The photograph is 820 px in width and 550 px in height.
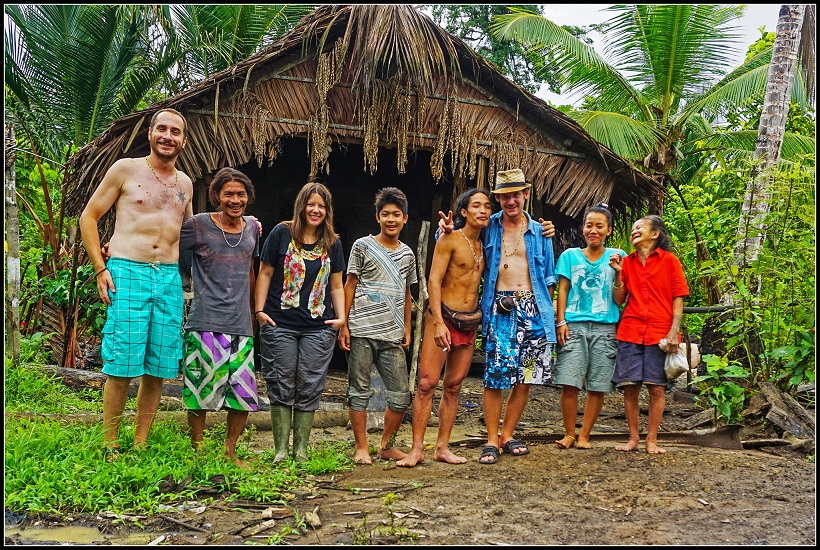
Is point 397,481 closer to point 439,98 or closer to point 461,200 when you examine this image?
point 461,200

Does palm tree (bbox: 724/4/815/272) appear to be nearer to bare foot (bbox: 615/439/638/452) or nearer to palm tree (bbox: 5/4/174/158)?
bare foot (bbox: 615/439/638/452)

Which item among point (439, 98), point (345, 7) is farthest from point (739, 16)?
point (345, 7)

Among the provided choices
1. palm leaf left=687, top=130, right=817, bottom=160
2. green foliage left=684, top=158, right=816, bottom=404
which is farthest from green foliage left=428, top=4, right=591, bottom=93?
green foliage left=684, top=158, right=816, bottom=404

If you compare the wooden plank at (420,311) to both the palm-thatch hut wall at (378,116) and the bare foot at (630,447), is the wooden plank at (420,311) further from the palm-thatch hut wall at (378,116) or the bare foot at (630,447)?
the bare foot at (630,447)

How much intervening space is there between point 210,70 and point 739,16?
8781mm

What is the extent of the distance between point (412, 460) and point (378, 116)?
3.90 metres

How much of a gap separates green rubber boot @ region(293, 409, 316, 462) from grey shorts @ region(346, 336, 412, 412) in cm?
28

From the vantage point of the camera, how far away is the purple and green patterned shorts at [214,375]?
13.8 ft

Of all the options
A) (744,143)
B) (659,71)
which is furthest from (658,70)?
(744,143)

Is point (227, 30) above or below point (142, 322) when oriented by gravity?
above

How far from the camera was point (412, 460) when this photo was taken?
4.50m

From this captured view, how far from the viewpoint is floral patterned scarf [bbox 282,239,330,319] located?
4430 mm

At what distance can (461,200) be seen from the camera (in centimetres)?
478

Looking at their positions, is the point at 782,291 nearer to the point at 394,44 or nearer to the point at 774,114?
the point at 774,114
